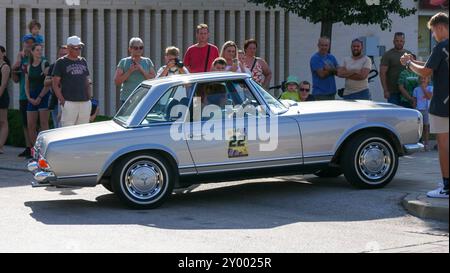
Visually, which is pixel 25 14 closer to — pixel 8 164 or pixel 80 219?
pixel 8 164

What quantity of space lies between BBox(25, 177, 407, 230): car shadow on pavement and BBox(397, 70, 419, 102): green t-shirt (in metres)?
4.02

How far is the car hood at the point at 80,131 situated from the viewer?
35.3 feet

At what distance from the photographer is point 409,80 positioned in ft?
51.9

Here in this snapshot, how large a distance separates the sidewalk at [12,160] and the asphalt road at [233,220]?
1452 mm

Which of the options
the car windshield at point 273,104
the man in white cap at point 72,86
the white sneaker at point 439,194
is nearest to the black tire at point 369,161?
the car windshield at point 273,104

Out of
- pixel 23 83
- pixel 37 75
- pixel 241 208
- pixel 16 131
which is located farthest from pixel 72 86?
pixel 241 208

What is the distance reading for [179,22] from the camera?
68.7 feet

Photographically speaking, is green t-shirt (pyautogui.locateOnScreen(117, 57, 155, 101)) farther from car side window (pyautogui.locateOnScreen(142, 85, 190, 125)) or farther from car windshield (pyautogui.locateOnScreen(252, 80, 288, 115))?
car windshield (pyautogui.locateOnScreen(252, 80, 288, 115))

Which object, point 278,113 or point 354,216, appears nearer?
point 354,216

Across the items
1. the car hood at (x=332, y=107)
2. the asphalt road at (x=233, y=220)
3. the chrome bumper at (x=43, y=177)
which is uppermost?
the car hood at (x=332, y=107)

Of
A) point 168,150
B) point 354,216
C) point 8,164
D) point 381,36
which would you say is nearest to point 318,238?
point 354,216

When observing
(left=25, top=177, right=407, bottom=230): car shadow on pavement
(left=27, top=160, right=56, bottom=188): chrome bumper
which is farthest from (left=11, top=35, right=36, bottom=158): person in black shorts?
(left=27, top=160, right=56, bottom=188): chrome bumper

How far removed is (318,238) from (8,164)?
23.3ft

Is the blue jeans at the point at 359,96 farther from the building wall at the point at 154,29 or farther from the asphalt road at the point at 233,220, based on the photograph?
the building wall at the point at 154,29
